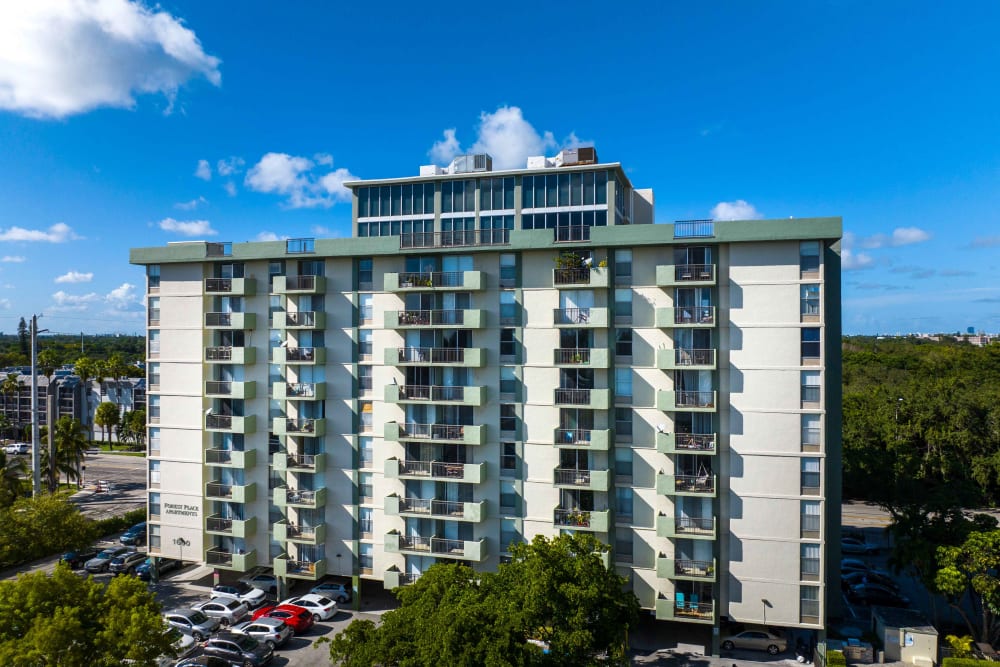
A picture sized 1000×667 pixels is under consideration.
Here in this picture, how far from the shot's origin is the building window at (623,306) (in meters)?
33.7

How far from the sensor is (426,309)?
3647 centimetres

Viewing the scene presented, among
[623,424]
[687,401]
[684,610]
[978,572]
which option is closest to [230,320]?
[623,424]

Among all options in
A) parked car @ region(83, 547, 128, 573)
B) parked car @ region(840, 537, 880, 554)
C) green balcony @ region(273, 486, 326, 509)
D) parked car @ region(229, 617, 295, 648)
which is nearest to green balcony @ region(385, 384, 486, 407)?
green balcony @ region(273, 486, 326, 509)

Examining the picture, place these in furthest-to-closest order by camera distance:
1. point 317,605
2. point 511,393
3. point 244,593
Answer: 1. point 244,593
2. point 317,605
3. point 511,393

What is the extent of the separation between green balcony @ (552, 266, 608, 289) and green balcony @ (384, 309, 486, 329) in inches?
197

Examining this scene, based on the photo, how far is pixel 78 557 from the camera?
46.9m

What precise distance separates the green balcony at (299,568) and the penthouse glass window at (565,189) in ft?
93.4

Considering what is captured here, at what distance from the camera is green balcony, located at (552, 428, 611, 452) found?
107ft

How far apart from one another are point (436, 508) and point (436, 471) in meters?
2.34

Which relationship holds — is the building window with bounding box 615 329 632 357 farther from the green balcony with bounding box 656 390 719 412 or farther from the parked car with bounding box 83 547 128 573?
the parked car with bounding box 83 547 128 573

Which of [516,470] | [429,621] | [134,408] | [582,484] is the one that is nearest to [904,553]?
[582,484]

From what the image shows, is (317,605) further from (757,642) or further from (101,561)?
(757,642)

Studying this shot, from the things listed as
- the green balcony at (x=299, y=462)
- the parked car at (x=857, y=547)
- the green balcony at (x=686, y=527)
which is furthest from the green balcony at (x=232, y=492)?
the parked car at (x=857, y=547)

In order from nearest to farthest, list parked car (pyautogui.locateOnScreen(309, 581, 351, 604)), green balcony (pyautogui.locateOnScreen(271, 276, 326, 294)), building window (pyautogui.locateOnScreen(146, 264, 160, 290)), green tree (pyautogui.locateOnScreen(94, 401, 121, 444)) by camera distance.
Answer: green balcony (pyautogui.locateOnScreen(271, 276, 326, 294)), parked car (pyautogui.locateOnScreen(309, 581, 351, 604)), building window (pyautogui.locateOnScreen(146, 264, 160, 290)), green tree (pyautogui.locateOnScreen(94, 401, 121, 444))
